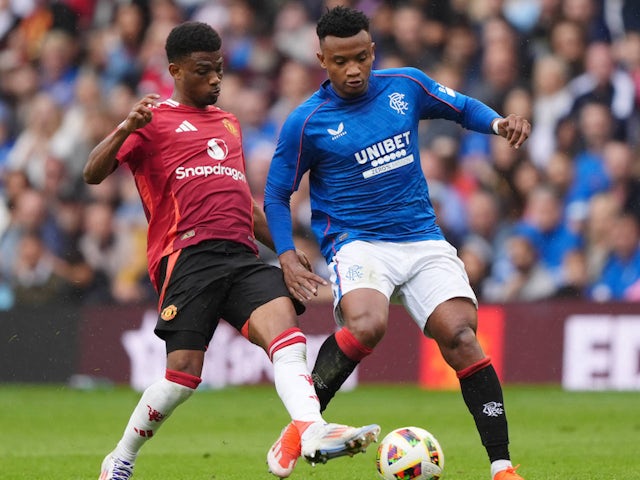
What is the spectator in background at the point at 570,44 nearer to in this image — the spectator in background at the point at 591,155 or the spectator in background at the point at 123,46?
the spectator in background at the point at 591,155

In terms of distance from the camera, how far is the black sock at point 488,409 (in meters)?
6.06

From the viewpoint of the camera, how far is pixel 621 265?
1294 cm

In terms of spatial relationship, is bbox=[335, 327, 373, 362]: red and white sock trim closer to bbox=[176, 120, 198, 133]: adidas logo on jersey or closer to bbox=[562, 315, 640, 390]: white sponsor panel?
bbox=[176, 120, 198, 133]: adidas logo on jersey

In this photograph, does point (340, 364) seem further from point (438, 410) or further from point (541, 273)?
point (541, 273)

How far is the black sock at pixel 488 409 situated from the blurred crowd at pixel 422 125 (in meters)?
6.94

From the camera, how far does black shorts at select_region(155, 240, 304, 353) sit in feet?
20.3

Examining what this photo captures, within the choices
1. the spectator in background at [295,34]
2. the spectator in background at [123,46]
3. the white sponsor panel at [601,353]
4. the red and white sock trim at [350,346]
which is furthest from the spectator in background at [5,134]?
the red and white sock trim at [350,346]

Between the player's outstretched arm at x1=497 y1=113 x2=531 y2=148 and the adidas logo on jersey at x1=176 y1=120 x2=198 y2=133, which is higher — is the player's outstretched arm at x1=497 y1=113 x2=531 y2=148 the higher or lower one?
the lower one

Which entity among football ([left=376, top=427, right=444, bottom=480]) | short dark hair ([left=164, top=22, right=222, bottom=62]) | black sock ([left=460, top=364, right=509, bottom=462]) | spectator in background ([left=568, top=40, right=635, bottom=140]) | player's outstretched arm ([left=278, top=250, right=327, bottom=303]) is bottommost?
football ([left=376, top=427, right=444, bottom=480])

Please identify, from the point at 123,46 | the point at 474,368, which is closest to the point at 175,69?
the point at 474,368

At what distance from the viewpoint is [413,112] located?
6578 mm

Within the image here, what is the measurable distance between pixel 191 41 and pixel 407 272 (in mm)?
1646

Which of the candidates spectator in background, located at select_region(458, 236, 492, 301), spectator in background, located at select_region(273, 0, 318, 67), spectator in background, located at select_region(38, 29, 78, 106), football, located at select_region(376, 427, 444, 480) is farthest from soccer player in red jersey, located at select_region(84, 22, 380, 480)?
spectator in background, located at select_region(38, 29, 78, 106)

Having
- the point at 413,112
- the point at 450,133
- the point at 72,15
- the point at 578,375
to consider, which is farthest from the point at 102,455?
the point at 72,15
